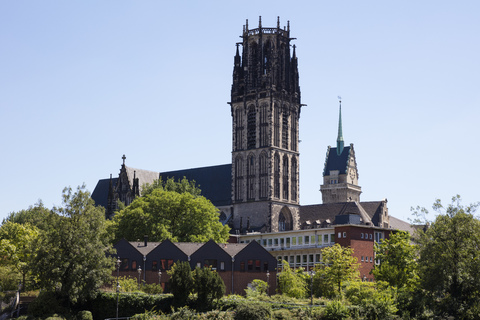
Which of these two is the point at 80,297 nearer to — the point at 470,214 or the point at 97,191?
the point at 470,214

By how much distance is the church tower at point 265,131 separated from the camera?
142 meters

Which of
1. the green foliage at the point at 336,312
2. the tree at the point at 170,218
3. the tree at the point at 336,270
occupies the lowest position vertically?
the green foliage at the point at 336,312

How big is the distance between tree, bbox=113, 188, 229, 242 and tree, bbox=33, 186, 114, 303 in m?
32.0

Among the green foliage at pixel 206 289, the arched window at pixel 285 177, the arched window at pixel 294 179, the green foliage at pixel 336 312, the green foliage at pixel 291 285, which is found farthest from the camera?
the arched window at pixel 294 179

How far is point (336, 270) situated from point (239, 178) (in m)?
52.6

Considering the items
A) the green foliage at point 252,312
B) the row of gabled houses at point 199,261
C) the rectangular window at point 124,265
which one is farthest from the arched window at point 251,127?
the green foliage at point 252,312

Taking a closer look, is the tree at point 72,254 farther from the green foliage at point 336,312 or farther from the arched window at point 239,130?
the arched window at point 239,130

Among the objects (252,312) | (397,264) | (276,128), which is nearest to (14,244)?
(252,312)

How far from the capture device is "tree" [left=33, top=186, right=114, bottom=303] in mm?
75938

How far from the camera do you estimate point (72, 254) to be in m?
77.0

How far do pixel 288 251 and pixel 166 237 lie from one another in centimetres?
2594

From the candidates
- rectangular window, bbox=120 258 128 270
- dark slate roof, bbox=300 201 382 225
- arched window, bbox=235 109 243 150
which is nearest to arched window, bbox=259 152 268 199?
arched window, bbox=235 109 243 150

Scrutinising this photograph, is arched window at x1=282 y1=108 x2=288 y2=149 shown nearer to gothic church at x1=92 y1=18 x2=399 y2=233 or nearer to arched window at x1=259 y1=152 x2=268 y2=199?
gothic church at x1=92 y1=18 x2=399 y2=233

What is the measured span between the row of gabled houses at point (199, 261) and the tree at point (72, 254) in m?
18.2
